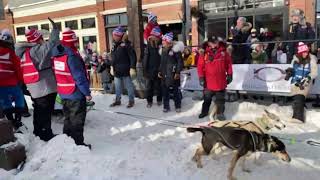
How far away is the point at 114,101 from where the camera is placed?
952 cm

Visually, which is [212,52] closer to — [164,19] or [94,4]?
[164,19]

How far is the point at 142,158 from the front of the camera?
5727 millimetres

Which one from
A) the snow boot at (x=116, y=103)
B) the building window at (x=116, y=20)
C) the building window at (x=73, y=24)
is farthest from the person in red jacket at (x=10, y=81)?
the building window at (x=73, y=24)

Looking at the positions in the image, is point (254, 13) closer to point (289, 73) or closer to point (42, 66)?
point (289, 73)

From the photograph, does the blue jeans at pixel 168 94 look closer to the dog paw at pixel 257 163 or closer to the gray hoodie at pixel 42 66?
the gray hoodie at pixel 42 66

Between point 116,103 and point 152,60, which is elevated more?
point 152,60

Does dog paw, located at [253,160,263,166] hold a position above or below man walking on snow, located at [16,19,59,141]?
below

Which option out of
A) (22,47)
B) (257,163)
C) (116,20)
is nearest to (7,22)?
(116,20)

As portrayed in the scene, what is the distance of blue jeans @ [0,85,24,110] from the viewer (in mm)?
6879

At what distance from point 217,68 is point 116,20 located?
16.9 meters

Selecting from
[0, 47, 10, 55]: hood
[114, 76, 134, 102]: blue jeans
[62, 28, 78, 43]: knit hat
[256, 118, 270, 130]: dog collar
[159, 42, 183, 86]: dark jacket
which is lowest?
[256, 118, 270, 130]: dog collar

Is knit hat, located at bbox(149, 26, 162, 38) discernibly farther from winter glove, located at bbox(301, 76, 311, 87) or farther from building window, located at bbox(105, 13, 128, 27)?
building window, located at bbox(105, 13, 128, 27)

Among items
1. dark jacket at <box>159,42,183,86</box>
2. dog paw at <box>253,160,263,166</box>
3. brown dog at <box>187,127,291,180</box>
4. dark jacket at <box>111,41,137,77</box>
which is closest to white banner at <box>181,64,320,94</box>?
dark jacket at <box>159,42,183,86</box>

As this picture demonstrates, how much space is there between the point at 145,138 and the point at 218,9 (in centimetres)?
1220
